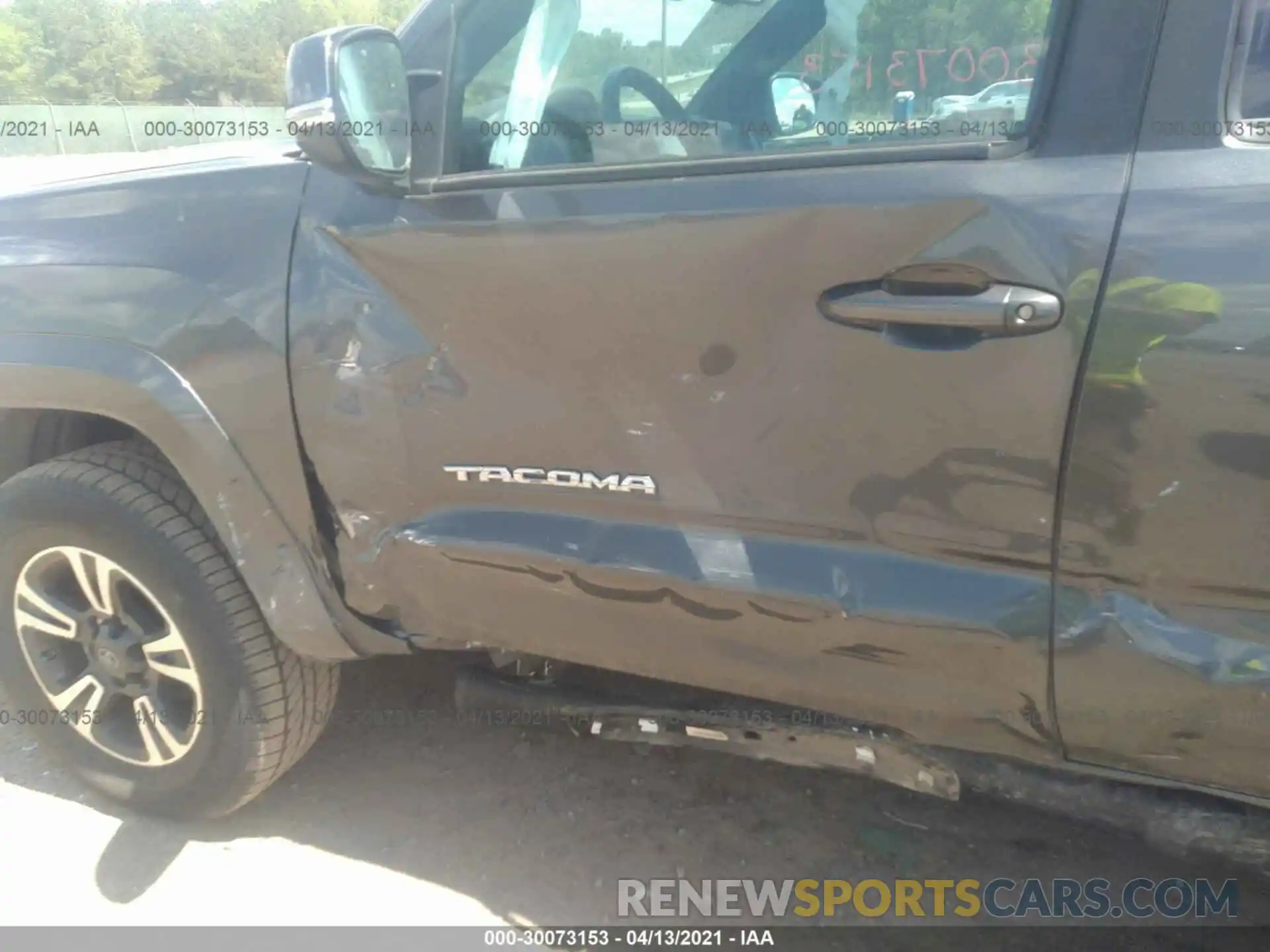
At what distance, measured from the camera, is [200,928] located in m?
2.15

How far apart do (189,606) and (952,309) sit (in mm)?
1670

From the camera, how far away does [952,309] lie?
1.38m

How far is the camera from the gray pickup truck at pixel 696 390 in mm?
1322

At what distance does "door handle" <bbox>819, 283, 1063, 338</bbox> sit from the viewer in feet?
4.39

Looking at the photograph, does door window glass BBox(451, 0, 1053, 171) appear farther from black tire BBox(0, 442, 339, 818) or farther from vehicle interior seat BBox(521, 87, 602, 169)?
black tire BBox(0, 442, 339, 818)

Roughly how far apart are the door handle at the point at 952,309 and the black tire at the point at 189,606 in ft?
4.69

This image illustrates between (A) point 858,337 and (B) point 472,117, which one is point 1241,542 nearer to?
(A) point 858,337

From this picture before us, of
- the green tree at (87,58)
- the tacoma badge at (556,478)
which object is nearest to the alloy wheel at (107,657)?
the tacoma badge at (556,478)

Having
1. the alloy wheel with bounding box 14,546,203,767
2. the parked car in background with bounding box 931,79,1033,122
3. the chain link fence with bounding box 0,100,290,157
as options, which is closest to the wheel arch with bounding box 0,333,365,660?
the alloy wheel with bounding box 14,546,203,767

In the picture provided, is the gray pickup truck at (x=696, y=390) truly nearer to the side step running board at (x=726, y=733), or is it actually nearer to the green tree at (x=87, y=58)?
the side step running board at (x=726, y=733)

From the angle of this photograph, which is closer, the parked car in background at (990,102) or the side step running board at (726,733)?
the parked car in background at (990,102)

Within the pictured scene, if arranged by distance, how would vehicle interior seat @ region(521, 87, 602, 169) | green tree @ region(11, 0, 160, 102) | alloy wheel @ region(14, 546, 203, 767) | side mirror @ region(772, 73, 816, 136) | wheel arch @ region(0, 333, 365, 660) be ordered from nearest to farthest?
side mirror @ region(772, 73, 816, 136) < vehicle interior seat @ region(521, 87, 602, 169) < wheel arch @ region(0, 333, 365, 660) < alloy wheel @ region(14, 546, 203, 767) < green tree @ region(11, 0, 160, 102)

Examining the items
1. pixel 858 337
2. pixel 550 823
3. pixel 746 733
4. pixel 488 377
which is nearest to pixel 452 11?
pixel 488 377

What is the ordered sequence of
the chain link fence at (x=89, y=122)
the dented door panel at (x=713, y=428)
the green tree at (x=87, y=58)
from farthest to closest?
1. the green tree at (x=87, y=58)
2. the chain link fence at (x=89, y=122)
3. the dented door panel at (x=713, y=428)
